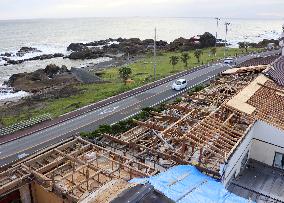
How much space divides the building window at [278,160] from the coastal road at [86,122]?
21.0 meters

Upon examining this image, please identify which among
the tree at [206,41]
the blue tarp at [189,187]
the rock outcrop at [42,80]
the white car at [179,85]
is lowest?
the rock outcrop at [42,80]

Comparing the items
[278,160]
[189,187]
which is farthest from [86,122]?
[189,187]

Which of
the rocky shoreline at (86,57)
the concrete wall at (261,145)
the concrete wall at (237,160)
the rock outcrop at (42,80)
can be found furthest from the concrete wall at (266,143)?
the rock outcrop at (42,80)

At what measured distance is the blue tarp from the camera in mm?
16391

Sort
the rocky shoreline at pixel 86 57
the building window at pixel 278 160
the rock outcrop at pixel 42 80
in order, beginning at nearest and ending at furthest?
the building window at pixel 278 160 < the rock outcrop at pixel 42 80 < the rocky shoreline at pixel 86 57

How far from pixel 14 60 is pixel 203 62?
67.6 metres

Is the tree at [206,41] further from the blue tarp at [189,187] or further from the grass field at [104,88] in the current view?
the blue tarp at [189,187]

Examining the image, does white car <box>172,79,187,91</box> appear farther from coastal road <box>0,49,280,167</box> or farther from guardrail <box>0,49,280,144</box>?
guardrail <box>0,49,280,144</box>

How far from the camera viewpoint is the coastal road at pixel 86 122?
115 feet

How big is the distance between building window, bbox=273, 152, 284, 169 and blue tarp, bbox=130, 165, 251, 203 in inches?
370

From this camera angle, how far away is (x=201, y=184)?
59.0 ft

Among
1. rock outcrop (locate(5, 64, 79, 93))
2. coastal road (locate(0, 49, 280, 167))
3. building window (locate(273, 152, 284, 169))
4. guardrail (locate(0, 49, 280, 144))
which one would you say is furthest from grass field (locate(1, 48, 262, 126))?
building window (locate(273, 152, 284, 169))

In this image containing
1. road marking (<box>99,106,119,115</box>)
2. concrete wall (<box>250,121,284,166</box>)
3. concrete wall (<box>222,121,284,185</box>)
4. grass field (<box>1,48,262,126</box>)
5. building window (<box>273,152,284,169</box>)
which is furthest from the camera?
grass field (<box>1,48,262,126</box>)

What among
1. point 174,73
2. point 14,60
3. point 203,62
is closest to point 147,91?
point 174,73
